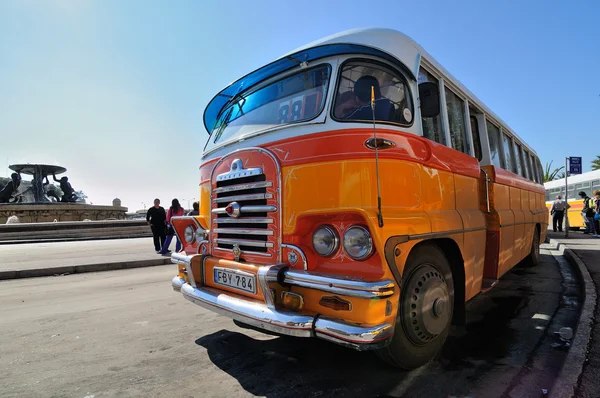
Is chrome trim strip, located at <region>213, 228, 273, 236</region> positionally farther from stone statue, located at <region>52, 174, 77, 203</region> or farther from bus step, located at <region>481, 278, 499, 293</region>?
stone statue, located at <region>52, 174, 77, 203</region>

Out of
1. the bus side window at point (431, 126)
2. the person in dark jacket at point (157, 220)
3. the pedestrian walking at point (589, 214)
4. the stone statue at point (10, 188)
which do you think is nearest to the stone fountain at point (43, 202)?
the stone statue at point (10, 188)

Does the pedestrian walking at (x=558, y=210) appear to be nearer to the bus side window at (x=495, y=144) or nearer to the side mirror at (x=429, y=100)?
the bus side window at (x=495, y=144)

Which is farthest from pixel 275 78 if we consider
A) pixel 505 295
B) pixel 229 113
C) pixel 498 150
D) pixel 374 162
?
pixel 505 295

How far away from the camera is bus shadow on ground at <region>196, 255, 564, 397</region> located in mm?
2625

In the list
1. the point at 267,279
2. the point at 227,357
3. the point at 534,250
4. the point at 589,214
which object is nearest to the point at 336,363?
the point at 227,357

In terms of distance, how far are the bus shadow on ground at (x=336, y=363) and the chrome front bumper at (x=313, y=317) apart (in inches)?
20.7

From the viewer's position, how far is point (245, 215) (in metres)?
3.14

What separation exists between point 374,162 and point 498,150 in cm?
411

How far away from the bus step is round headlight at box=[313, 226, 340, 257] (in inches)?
93.3

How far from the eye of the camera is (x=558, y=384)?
2.47 meters

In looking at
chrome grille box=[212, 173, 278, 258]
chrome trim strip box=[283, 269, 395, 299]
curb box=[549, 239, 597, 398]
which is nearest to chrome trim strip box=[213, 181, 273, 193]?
chrome grille box=[212, 173, 278, 258]

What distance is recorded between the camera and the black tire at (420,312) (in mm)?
2624

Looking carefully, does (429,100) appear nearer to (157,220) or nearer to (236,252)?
(236,252)

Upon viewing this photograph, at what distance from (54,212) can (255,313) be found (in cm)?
2806
